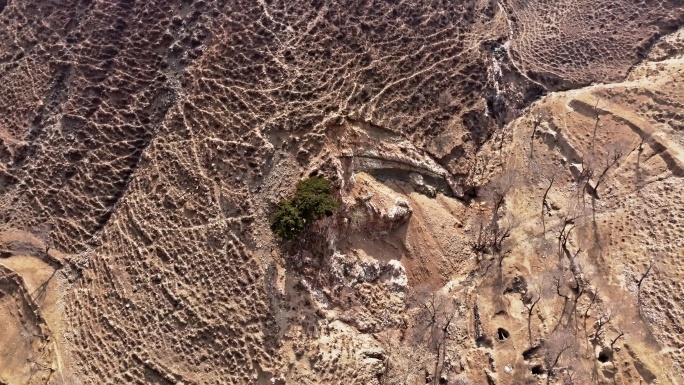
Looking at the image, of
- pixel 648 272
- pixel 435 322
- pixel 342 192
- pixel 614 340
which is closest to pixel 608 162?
pixel 648 272

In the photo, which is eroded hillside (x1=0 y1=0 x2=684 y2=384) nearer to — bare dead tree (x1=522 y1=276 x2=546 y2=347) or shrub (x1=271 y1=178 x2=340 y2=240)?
bare dead tree (x1=522 y1=276 x2=546 y2=347)

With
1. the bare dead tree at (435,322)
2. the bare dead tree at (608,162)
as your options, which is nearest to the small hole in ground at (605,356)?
the bare dead tree at (435,322)

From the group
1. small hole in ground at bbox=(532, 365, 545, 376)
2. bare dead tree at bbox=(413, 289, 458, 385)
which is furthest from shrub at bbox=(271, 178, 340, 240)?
small hole in ground at bbox=(532, 365, 545, 376)

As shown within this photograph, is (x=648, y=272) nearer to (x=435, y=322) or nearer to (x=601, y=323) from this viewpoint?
(x=601, y=323)

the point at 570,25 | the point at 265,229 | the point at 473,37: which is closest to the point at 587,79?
the point at 570,25

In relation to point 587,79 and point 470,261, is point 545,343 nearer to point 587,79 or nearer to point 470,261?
point 470,261
